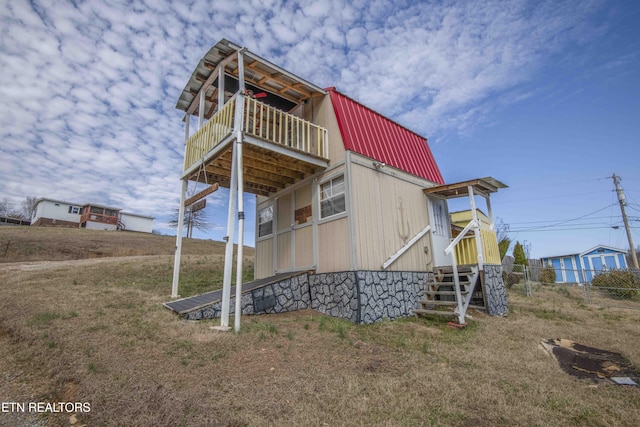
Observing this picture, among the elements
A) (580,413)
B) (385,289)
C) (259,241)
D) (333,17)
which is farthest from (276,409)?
(333,17)

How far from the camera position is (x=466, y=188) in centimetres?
918

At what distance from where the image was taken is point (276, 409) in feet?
10.2

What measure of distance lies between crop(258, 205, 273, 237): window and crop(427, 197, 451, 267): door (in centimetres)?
534

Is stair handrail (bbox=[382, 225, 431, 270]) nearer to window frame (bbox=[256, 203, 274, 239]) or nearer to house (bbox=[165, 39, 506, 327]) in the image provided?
house (bbox=[165, 39, 506, 327])

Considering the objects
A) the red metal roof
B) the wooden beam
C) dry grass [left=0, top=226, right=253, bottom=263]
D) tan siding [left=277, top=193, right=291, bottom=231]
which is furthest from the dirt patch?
dry grass [left=0, top=226, right=253, bottom=263]

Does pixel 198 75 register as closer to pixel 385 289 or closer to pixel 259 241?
pixel 259 241

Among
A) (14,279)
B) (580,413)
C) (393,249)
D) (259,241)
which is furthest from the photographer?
(259,241)

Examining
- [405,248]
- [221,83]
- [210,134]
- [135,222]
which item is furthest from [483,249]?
[135,222]

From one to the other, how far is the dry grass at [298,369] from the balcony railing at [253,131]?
4.20 metres

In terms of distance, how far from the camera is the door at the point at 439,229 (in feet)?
31.5

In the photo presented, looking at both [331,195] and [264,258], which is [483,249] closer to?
[331,195]

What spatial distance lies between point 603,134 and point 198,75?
45.7ft

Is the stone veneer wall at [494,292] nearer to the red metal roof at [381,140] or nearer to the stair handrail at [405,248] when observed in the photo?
the stair handrail at [405,248]

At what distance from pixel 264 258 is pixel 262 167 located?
A: 3.45m
